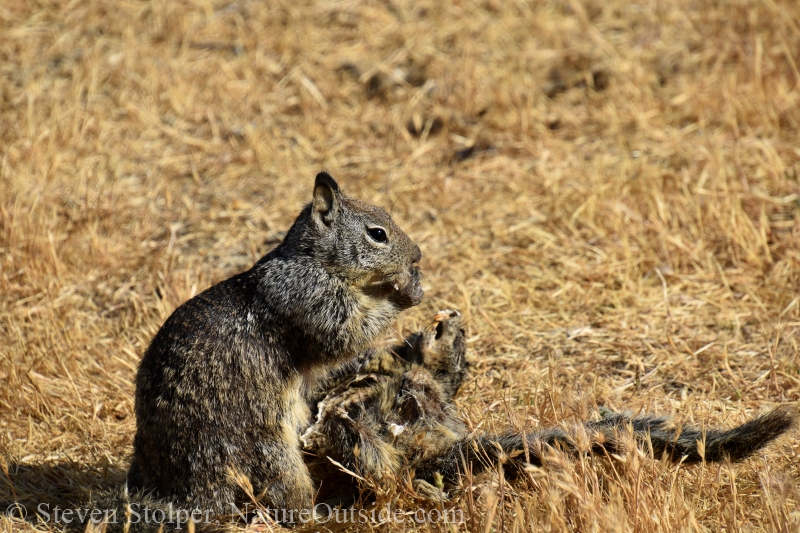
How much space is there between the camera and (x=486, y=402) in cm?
462

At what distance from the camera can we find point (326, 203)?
13.7 ft

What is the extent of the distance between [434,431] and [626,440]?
119 cm

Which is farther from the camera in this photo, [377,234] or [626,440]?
[377,234]

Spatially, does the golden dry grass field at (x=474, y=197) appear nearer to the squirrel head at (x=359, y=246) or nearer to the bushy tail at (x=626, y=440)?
the bushy tail at (x=626, y=440)

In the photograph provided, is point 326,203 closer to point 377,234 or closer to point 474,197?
point 377,234

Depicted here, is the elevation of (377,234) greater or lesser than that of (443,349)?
greater

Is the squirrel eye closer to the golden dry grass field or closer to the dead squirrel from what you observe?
the dead squirrel

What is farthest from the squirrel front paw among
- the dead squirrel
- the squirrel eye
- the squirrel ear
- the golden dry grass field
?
the squirrel ear

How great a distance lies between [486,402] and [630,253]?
171cm

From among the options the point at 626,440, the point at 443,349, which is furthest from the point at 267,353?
the point at 626,440

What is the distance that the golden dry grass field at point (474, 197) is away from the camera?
437 cm

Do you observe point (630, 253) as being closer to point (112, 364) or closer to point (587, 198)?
point (587, 198)

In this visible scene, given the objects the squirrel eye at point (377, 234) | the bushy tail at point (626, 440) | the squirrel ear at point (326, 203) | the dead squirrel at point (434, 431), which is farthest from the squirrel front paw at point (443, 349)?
the squirrel ear at point (326, 203)

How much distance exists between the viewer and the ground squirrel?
379 centimetres
